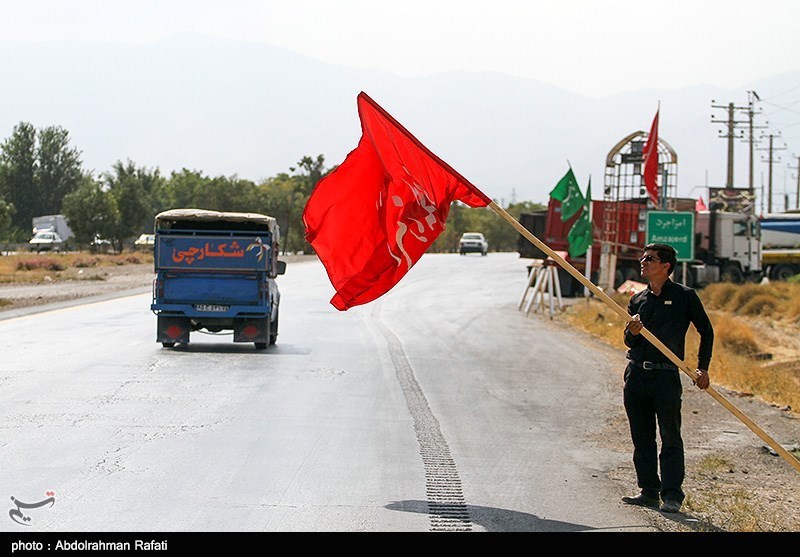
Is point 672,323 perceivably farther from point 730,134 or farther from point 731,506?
point 730,134

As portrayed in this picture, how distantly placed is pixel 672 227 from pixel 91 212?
62638mm

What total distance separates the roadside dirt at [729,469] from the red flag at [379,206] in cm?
249

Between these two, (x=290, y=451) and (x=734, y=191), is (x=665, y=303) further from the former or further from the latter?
(x=734, y=191)

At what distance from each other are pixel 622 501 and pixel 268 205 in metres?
91.4

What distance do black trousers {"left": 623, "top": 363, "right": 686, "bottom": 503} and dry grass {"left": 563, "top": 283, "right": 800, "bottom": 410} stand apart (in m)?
6.90

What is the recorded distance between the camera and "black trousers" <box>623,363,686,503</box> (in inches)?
335

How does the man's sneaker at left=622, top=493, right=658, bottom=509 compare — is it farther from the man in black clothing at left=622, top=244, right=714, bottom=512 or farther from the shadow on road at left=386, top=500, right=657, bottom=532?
the shadow on road at left=386, top=500, right=657, bottom=532

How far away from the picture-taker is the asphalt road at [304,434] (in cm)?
798

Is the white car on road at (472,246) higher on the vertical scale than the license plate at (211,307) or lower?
lower

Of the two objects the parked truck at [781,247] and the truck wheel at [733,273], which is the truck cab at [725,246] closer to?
the truck wheel at [733,273]

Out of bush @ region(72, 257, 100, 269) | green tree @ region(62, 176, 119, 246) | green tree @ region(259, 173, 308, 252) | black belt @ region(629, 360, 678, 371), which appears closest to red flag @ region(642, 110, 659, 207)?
black belt @ region(629, 360, 678, 371)

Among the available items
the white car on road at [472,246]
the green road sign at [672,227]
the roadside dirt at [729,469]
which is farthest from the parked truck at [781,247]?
the roadside dirt at [729,469]
